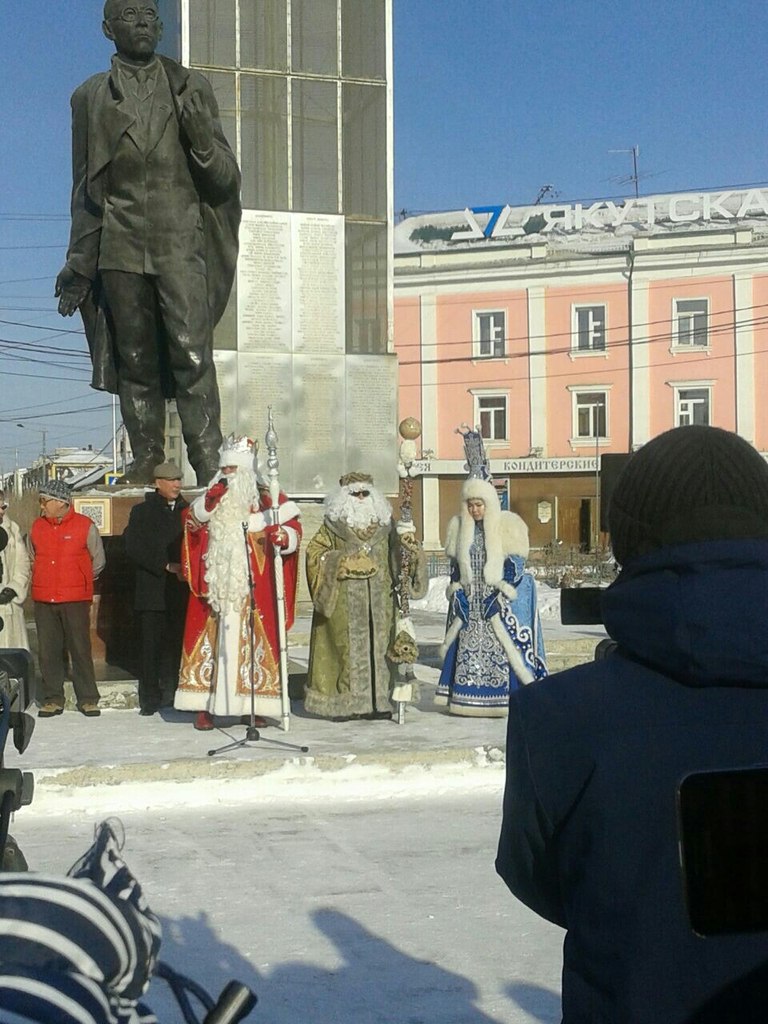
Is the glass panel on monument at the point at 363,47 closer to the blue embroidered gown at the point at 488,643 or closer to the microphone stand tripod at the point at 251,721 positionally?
the blue embroidered gown at the point at 488,643

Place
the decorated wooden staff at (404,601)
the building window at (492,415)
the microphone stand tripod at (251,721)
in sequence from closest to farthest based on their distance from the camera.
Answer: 1. the microphone stand tripod at (251,721)
2. the decorated wooden staff at (404,601)
3. the building window at (492,415)

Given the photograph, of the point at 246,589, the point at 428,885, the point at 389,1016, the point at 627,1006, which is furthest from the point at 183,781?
the point at 627,1006

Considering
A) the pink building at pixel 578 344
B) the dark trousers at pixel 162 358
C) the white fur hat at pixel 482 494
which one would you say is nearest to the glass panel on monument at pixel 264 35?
the dark trousers at pixel 162 358

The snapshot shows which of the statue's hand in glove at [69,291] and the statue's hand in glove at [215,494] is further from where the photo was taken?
the statue's hand in glove at [69,291]

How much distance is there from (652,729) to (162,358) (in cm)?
779

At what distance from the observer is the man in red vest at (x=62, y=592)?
7797mm

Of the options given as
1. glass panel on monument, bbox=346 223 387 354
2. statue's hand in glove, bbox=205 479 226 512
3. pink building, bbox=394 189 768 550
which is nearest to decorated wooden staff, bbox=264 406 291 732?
statue's hand in glove, bbox=205 479 226 512

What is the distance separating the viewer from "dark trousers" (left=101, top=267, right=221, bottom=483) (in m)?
8.66

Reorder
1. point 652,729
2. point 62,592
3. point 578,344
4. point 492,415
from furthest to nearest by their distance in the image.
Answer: point 492,415
point 578,344
point 62,592
point 652,729

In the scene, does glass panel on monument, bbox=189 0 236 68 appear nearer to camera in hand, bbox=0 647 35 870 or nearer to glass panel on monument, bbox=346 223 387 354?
glass panel on monument, bbox=346 223 387 354

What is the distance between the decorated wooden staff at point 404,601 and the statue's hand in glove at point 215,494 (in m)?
1.03

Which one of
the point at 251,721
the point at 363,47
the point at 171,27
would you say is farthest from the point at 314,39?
the point at 251,721

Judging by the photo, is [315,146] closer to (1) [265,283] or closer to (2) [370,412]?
(1) [265,283]

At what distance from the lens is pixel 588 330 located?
36.9m
